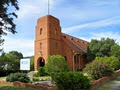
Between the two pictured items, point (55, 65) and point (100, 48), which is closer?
point (55, 65)

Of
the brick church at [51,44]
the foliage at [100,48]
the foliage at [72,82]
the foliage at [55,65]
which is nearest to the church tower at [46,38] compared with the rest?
the brick church at [51,44]

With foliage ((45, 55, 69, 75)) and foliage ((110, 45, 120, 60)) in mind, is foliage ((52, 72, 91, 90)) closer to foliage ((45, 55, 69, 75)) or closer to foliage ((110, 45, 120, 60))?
foliage ((45, 55, 69, 75))

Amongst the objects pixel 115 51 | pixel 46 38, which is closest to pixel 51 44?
pixel 46 38

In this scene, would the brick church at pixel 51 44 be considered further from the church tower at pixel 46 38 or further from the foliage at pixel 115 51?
the foliage at pixel 115 51

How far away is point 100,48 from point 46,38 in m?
11.6

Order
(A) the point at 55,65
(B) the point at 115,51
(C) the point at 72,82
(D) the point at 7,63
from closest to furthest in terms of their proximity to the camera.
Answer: (C) the point at 72,82 < (A) the point at 55,65 < (B) the point at 115,51 < (D) the point at 7,63

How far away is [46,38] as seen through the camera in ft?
100

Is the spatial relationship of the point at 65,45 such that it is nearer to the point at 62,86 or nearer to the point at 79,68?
the point at 79,68

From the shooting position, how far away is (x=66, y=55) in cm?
3341

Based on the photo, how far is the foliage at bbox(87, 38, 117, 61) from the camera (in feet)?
107

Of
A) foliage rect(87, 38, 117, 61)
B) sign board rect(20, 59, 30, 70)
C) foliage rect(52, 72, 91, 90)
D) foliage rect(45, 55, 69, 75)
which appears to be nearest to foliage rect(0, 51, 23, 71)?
sign board rect(20, 59, 30, 70)

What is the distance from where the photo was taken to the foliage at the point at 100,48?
32.7 m

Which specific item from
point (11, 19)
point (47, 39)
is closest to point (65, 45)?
point (47, 39)

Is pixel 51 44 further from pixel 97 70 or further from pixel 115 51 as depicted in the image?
pixel 97 70
